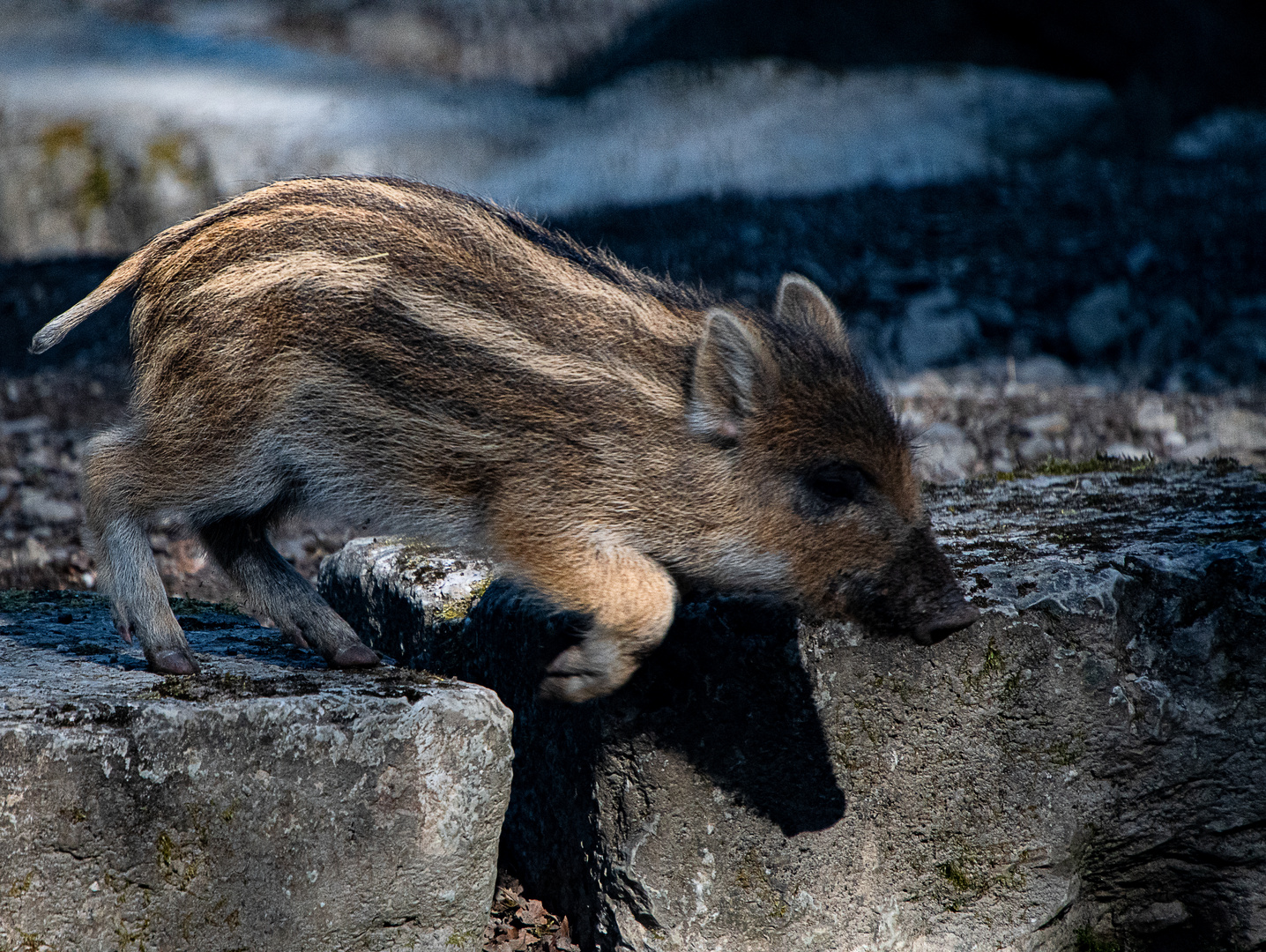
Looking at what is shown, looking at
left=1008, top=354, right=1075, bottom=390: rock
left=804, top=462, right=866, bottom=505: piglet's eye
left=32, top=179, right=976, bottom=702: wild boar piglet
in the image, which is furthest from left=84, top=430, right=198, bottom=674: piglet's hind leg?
left=1008, top=354, right=1075, bottom=390: rock

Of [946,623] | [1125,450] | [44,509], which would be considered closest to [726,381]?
[946,623]

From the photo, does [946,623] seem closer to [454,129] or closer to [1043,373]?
[1043,373]

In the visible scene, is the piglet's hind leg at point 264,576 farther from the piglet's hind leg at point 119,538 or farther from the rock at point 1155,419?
the rock at point 1155,419

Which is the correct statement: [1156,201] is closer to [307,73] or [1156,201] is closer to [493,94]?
[493,94]

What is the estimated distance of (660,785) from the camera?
9.43 ft

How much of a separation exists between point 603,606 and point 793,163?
25.7 ft

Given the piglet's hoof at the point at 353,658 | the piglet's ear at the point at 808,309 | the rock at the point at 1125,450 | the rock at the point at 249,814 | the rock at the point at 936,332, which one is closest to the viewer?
Result: the rock at the point at 249,814

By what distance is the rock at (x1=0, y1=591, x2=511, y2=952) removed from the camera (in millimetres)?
2398

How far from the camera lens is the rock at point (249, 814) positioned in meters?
2.40

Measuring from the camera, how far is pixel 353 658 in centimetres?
301

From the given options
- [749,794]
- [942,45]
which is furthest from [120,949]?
[942,45]

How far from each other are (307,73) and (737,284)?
5.44 metres

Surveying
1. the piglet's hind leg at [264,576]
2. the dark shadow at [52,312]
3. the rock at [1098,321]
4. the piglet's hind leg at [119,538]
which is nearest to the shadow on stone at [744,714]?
the piglet's hind leg at [264,576]

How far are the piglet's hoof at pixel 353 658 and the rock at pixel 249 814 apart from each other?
29cm
